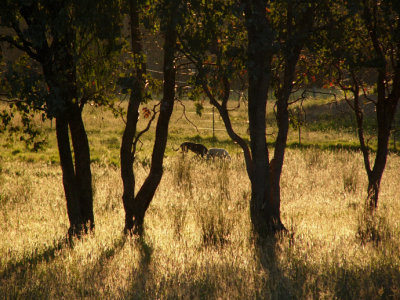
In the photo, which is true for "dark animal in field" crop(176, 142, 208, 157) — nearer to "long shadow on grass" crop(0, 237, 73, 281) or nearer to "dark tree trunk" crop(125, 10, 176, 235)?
"dark tree trunk" crop(125, 10, 176, 235)

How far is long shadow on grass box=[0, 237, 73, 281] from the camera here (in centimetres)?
629

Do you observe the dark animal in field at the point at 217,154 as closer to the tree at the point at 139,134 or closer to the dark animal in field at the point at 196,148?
the dark animal in field at the point at 196,148

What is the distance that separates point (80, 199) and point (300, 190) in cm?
614

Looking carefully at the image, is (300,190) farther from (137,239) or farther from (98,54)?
(98,54)

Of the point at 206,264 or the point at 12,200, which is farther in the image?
the point at 12,200

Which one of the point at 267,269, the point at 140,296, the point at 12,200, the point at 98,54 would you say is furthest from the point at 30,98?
the point at 12,200

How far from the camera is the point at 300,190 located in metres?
12.5

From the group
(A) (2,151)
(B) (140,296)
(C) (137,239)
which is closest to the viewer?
(B) (140,296)

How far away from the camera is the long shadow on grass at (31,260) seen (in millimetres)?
6287

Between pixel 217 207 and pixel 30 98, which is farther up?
pixel 30 98

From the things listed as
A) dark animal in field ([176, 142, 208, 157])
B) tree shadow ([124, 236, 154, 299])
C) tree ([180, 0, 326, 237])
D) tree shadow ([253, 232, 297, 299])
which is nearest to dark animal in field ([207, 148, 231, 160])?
dark animal in field ([176, 142, 208, 157])

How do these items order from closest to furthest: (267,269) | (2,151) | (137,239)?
(267,269) < (137,239) < (2,151)

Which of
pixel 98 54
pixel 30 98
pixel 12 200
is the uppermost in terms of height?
pixel 98 54

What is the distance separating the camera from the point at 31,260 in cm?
695
